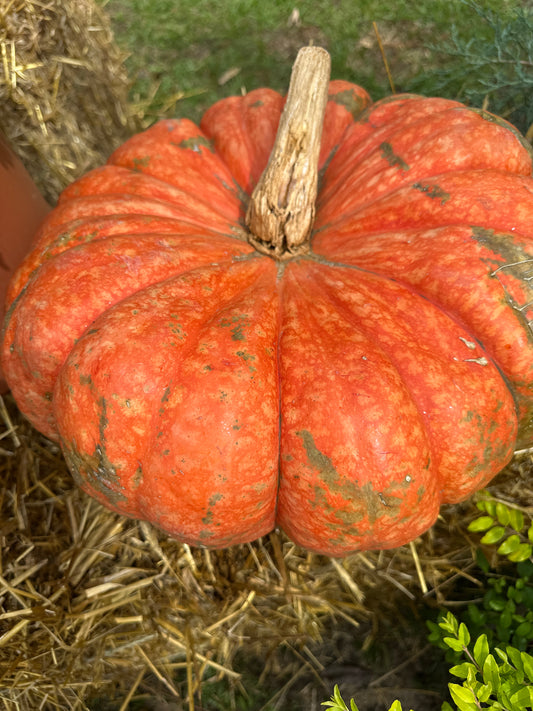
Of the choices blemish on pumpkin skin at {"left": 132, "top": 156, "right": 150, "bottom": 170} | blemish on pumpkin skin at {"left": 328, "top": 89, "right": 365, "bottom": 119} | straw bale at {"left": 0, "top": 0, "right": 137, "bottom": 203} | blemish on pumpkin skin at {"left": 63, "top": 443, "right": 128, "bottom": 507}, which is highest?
straw bale at {"left": 0, "top": 0, "right": 137, "bottom": 203}

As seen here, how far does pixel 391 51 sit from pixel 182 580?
368 cm

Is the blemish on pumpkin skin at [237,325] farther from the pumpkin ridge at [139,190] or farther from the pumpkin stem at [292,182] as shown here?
the pumpkin ridge at [139,190]

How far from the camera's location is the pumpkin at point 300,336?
178 cm

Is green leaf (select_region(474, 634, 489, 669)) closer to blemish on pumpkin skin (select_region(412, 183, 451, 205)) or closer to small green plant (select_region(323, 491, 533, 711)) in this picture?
small green plant (select_region(323, 491, 533, 711))

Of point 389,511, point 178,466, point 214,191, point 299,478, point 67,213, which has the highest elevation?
point 67,213

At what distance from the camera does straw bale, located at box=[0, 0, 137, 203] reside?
9.71ft

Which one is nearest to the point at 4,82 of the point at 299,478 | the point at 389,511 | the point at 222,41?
the point at 222,41

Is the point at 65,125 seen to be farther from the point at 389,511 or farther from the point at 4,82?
the point at 389,511

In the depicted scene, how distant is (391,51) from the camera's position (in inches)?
160

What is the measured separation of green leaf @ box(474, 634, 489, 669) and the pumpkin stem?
1473 mm

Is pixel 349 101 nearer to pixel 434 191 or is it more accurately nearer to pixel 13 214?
pixel 434 191

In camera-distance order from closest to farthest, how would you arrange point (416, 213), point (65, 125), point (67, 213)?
point (416, 213) → point (67, 213) → point (65, 125)

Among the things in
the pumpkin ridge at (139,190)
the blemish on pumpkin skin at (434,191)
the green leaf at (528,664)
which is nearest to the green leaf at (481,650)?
the green leaf at (528,664)

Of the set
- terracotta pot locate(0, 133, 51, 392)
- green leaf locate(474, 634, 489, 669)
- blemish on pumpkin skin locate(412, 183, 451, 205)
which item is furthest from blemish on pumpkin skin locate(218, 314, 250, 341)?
terracotta pot locate(0, 133, 51, 392)
